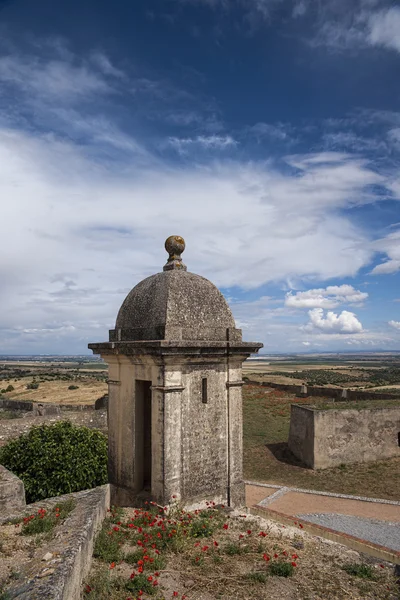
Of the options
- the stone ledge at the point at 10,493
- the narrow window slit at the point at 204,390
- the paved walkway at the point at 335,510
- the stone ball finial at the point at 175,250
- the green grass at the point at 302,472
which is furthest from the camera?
the green grass at the point at 302,472

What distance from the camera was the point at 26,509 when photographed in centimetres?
595

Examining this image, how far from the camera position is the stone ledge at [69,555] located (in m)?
3.65

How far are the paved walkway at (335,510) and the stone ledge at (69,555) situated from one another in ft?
11.5

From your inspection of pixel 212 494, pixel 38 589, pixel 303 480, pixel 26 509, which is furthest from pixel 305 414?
pixel 38 589

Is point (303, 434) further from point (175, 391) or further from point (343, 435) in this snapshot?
point (175, 391)

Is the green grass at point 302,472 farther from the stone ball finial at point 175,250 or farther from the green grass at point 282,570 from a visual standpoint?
the stone ball finial at point 175,250

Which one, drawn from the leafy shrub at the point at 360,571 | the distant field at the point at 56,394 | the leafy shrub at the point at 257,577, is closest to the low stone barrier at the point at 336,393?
the distant field at the point at 56,394

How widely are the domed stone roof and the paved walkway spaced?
3808 millimetres

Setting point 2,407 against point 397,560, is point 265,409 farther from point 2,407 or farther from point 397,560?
point 397,560

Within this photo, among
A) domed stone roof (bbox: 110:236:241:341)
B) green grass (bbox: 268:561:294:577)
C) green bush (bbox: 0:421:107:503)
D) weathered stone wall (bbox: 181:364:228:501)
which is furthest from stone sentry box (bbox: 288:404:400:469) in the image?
green grass (bbox: 268:561:294:577)

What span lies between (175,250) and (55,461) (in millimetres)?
5283

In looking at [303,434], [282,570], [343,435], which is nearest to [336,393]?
[343,435]

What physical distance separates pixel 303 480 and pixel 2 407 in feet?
59.4

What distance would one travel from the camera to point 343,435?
16.0 metres
